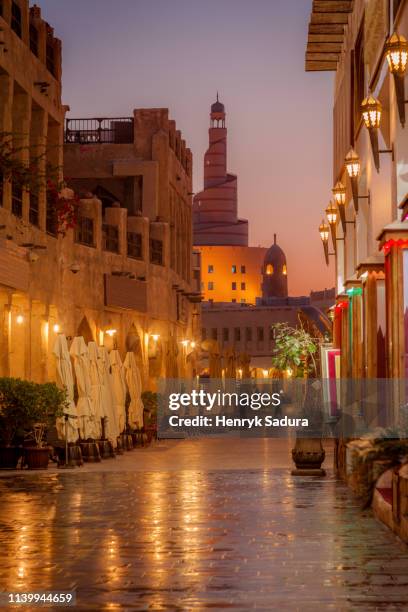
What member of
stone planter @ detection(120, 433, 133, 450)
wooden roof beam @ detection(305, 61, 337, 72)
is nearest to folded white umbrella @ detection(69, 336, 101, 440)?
stone planter @ detection(120, 433, 133, 450)

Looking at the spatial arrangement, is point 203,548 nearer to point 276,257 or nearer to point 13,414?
Answer: point 13,414

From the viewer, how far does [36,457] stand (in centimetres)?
2200

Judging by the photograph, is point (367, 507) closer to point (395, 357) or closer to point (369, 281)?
point (395, 357)

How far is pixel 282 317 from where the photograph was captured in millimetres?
105438

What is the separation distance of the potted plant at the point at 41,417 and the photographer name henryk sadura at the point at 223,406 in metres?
15.1

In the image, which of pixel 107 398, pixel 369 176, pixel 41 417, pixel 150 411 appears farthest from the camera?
pixel 150 411

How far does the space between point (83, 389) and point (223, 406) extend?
21.7 m

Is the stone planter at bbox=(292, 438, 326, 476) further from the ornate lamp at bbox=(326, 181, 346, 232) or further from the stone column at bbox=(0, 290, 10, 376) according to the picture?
the stone column at bbox=(0, 290, 10, 376)

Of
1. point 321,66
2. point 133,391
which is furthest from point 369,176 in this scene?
point 133,391

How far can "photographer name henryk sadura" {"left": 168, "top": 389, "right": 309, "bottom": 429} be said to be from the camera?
129 feet

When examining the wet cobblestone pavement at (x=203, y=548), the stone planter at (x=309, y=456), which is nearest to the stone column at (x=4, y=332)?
the stone planter at (x=309, y=456)

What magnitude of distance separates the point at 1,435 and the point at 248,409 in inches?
1065

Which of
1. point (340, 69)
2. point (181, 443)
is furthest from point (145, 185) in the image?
point (340, 69)

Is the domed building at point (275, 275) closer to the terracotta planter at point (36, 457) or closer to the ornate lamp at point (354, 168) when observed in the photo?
the terracotta planter at point (36, 457)
